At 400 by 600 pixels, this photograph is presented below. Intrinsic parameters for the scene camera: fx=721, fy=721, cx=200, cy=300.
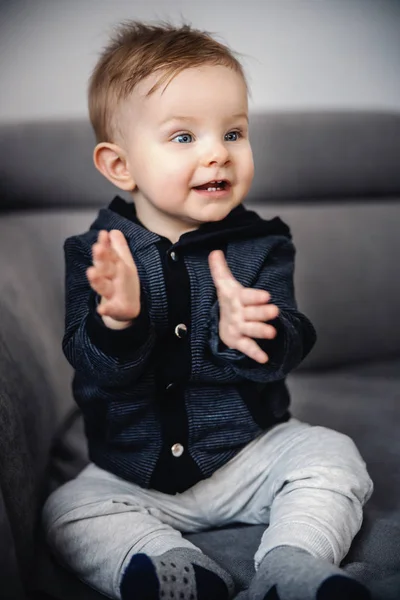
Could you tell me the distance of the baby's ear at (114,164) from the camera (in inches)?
34.4

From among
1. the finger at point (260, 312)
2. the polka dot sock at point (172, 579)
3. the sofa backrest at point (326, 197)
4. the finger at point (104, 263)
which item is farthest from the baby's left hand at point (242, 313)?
the sofa backrest at point (326, 197)

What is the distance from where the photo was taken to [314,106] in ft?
4.05

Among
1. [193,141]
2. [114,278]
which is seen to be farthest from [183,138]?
[114,278]

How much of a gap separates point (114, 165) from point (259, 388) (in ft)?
1.06

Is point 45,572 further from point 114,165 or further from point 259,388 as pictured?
point 114,165

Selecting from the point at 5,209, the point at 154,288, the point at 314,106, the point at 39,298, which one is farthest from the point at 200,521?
the point at 314,106

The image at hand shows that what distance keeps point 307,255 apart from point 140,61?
506 mm

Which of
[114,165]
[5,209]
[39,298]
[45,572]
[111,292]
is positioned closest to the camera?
[111,292]

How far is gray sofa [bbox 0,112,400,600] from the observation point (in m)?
0.95

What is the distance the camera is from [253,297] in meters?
0.65

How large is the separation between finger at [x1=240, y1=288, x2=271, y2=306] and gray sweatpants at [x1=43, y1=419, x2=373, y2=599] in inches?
8.4

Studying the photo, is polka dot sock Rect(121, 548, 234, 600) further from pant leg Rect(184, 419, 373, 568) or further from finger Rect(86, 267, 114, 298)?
finger Rect(86, 267, 114, 298)

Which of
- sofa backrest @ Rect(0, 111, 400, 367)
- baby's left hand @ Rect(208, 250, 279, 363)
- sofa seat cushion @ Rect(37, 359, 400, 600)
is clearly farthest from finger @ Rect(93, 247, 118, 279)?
sofa backrest @ Rect(0, 111, 400, 367)

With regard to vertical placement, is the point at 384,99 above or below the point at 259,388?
above
